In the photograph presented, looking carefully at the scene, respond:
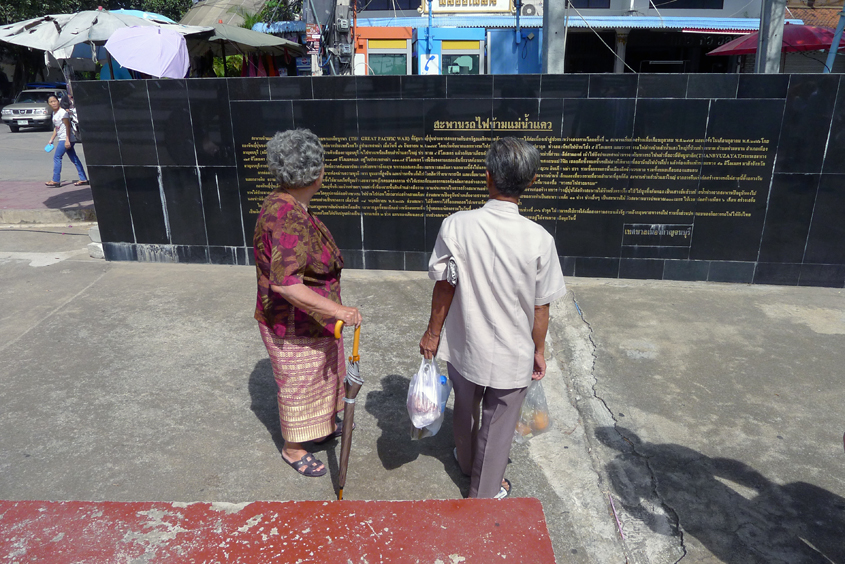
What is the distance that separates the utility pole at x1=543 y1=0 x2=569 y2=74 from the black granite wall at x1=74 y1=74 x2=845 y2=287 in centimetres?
96

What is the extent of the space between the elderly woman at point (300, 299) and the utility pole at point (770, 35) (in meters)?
5.23

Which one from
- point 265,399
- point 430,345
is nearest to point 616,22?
point 265,399

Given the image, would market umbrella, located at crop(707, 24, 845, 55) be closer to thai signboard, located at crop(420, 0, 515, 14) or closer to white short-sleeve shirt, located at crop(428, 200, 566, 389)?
thai signboard, located at crop(420, 0, 515, 14)

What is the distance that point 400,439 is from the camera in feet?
10.5

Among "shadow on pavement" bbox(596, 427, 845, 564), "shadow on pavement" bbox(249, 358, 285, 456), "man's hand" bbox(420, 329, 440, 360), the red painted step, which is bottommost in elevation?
"shadow on pavement" bbox(596, 427, 845, 564)

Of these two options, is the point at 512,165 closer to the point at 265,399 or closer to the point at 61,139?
the point at 265,399

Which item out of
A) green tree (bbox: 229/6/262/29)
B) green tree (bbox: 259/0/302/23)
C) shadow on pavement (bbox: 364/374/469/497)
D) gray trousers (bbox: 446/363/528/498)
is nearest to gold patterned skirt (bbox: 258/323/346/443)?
shadow on pavement (bbox: 364/374/469/497)

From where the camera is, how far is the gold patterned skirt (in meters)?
2.70

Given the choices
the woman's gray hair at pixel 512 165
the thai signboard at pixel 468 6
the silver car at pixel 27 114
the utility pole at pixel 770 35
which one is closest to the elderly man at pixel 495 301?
the woman's gray hair at pixel 512 165

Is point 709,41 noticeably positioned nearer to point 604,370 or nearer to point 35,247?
point 604,370

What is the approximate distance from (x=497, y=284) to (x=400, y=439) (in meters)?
1.28

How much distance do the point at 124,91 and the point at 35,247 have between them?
2306 mm

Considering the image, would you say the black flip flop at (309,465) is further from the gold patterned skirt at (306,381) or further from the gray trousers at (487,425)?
the gray trousers at (487,425)

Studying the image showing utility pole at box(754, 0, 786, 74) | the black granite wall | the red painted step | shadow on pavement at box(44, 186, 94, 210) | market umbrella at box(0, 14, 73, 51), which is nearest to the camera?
the red painted step
